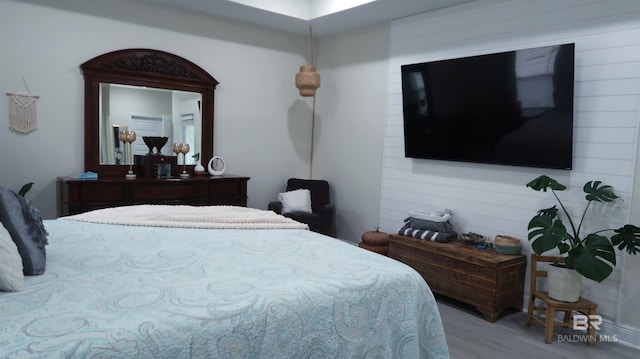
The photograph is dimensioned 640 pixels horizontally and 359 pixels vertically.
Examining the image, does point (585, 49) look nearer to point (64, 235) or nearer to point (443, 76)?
point (443, 76)

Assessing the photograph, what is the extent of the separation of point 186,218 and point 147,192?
179 centimetres

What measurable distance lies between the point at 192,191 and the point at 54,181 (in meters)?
1.22

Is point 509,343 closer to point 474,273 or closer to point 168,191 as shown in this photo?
point 474,273

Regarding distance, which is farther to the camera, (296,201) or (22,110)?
(296,201)

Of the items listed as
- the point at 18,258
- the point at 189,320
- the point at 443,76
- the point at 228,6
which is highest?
the point at 228,6

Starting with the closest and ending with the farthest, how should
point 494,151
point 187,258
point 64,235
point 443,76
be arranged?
point 187,258, point 64,235, point 494,151, point 443,76

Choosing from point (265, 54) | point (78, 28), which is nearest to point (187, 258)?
point (78, 28)

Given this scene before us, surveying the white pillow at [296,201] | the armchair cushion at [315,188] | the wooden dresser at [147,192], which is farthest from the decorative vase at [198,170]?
the armchair cushion at [315,188]

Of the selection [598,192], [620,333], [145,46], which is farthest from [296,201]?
[620,333]

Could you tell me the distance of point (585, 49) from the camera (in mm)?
3152

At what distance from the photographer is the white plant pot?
115 inches

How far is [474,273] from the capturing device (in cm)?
333

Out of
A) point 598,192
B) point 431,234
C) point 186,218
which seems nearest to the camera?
point 186,218

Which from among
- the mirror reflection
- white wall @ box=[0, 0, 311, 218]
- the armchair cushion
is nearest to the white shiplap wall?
the armchair cushion
